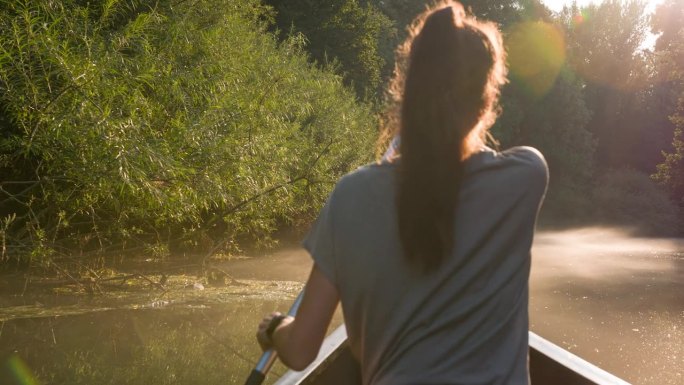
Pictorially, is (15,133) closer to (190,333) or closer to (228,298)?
(190,333)

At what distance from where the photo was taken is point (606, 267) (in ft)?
52.7

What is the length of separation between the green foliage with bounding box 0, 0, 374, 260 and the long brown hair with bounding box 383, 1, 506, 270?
4.79 m

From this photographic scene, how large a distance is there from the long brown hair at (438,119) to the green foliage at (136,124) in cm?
479

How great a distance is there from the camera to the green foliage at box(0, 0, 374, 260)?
6.00m

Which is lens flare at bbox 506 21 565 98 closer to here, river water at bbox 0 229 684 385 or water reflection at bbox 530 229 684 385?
water reflection at bbox 530 229 684 385

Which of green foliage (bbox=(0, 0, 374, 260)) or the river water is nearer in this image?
the river water

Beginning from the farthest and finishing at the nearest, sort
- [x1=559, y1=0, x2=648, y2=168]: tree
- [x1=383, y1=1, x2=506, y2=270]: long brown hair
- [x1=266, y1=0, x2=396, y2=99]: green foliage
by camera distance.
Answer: [x1=559, y1=0, x2=648, y2=168]: tree < [x1=266, y1=0, x2=396, y2=99]: green foliage < [x1=383, y1=1, x2=506, y2=270]: long brown hair

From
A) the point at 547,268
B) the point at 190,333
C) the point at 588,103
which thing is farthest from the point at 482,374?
the point at 588,103

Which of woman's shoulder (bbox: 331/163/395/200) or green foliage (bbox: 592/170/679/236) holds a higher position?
woman's shoulder (bbox: 331/163/395/200)

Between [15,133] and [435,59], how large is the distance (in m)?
5.83

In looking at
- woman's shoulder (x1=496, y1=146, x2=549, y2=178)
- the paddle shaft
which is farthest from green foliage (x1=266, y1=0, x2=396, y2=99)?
woman's shoulder (x1=496, y1=146, x2=549, y2=178)

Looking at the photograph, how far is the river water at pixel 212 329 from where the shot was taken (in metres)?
5.80

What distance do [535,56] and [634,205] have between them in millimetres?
6803

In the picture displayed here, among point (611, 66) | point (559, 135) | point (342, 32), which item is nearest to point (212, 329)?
point (342, 32)
